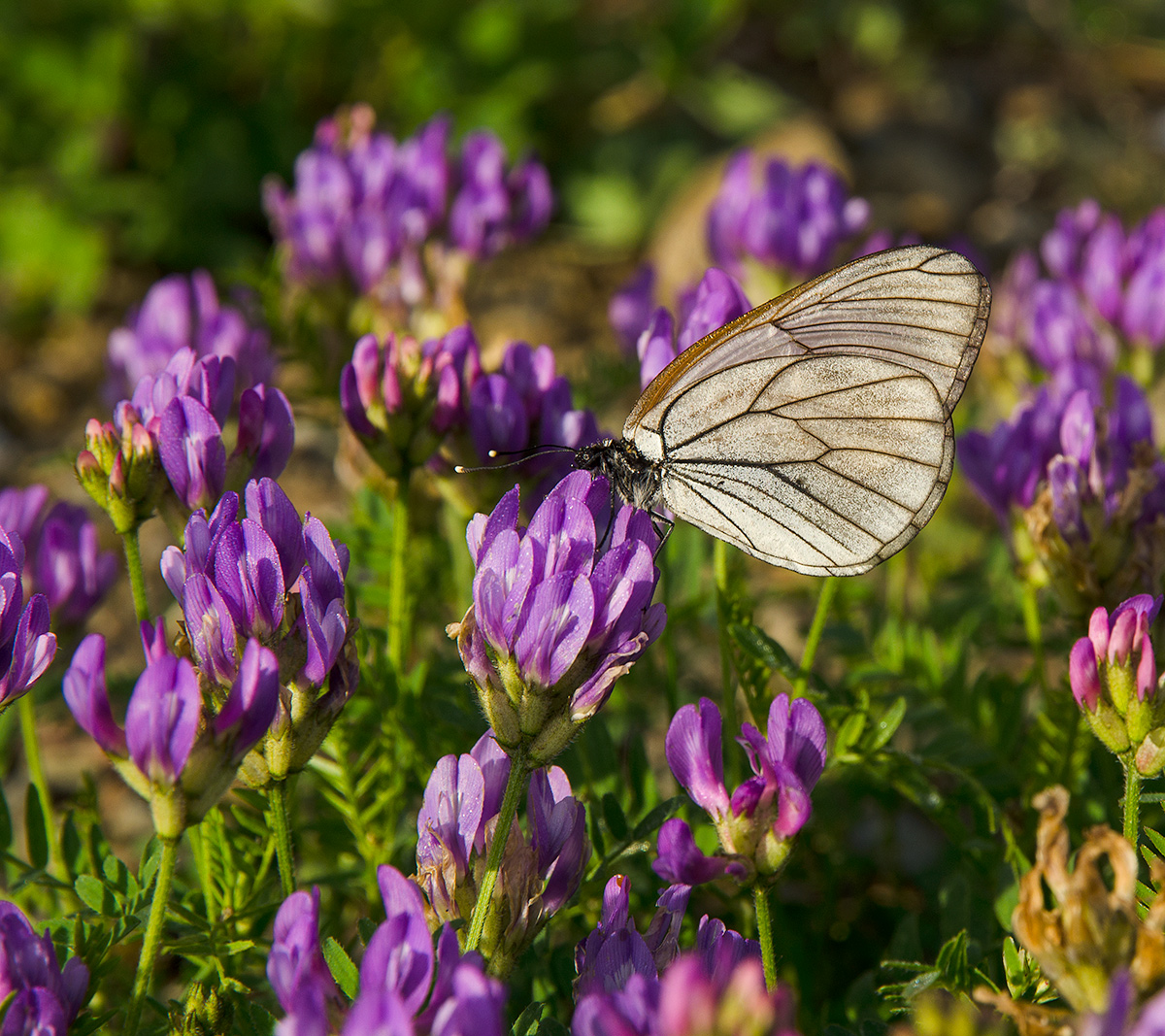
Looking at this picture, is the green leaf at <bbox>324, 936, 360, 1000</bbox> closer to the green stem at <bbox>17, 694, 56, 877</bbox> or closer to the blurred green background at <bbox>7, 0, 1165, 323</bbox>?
the green stem at <bbox>17, 694, 56, 877</bbox>

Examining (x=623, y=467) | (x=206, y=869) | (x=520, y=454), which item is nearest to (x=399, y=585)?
(x=520, y=454)

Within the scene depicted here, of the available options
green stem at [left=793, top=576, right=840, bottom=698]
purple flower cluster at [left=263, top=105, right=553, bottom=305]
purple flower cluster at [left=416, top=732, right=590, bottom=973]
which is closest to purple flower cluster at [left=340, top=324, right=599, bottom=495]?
green stem at [left=793, top=576, right=840, bottom=698]

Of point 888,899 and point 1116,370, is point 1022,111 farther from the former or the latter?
point 888,899

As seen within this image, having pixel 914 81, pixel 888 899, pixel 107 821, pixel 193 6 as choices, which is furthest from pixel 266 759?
pixel 914 81

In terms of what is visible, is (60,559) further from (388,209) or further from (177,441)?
(388,209)

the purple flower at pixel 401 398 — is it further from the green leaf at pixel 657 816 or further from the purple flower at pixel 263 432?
the green leaf at pixel 657 816

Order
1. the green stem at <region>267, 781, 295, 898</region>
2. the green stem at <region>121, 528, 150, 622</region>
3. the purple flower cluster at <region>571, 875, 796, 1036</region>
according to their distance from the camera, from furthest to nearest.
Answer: the green stem at <region>121, 528, 150, 622</region> < the green stem at <region>267, 781, 295, 898</region> < the purple flower cluster at <region>571, 875, 796, 1036</region>
